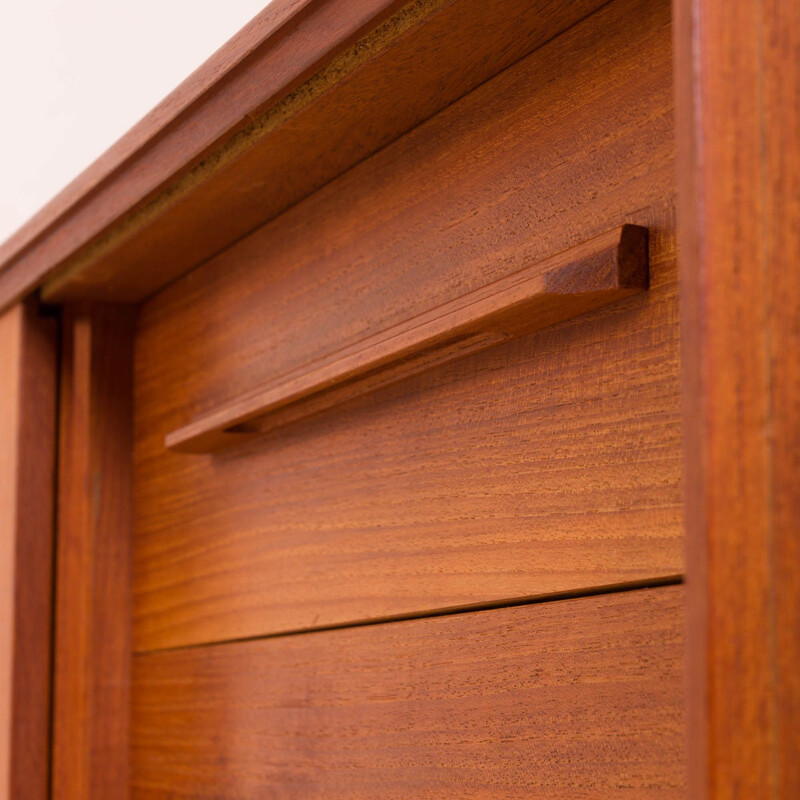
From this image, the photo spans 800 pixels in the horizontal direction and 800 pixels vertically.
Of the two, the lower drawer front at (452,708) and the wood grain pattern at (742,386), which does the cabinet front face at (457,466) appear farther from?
the wood grain pattern at (742,386)

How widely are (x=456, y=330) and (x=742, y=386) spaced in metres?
0.21

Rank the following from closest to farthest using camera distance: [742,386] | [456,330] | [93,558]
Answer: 1. [742,386]
2. [456,330]
3. [93,558]

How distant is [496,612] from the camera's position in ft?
1.55

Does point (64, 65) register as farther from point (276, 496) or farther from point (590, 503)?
point (590, 503)

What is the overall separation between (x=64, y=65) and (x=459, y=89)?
1.49ft

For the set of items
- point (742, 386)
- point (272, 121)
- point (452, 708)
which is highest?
point (272, 121)

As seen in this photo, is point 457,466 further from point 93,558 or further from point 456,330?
point 93,558

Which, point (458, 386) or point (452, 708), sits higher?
point (458, 386)

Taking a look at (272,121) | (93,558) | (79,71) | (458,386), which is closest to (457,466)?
(458,386)

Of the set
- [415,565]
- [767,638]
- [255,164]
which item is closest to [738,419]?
[767,638]

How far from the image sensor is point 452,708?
1.61 feet

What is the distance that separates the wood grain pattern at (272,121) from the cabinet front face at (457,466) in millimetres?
15

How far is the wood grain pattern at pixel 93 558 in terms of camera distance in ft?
2.59

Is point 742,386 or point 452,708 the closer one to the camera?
point 742,386
